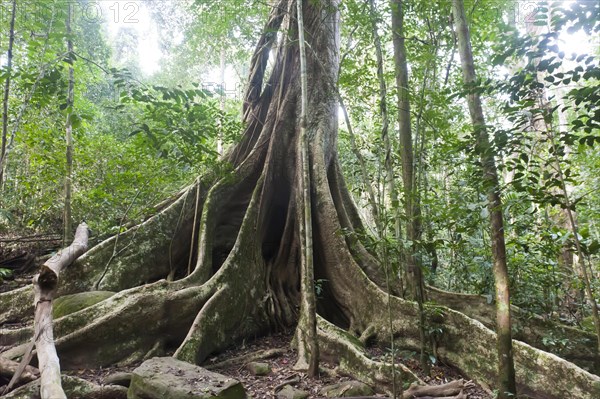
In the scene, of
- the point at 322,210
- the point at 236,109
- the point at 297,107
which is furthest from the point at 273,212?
the point at 236,109

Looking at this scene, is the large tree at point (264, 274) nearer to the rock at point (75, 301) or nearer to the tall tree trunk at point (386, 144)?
the rock at point (75, 301)

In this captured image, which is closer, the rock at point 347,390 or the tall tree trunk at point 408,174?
the rock at point 347,390

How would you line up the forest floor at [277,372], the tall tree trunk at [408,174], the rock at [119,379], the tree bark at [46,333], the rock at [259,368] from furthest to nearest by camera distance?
the rock at [259,368], the tall tree trunk at [408,174], the forest floor at [277,372], the rock at [119,379], the tree bark at [46,333]

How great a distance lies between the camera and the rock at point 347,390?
3381 mm

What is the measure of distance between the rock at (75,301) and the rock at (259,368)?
5.51ft

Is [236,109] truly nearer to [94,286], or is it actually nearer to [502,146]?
[94,286]

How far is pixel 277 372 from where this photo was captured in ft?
13.1

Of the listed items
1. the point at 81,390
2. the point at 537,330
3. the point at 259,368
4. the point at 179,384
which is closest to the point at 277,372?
the point at 259,368

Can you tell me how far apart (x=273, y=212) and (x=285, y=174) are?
0.65 metres

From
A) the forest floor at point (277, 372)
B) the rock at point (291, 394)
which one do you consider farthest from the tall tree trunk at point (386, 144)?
the rock at point (291, 394)

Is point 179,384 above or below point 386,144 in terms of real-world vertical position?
below

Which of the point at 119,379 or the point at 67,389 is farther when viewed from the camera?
the point at 119,379

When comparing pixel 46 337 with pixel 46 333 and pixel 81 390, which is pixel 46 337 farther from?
pixel 81 390

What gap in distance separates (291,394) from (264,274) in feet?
7.71
